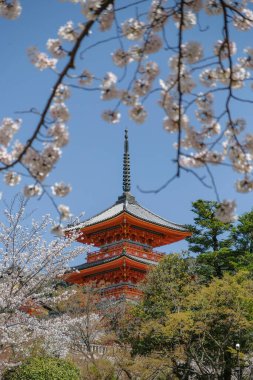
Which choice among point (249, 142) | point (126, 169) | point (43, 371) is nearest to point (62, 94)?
point (249, 142)

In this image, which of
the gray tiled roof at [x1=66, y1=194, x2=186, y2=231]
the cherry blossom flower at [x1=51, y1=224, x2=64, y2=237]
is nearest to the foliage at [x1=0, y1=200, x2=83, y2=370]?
the cherry blossom flower at [x1=51, y1=224, x2=64, y2=237]

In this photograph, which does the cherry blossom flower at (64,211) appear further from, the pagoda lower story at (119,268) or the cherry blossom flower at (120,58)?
the pagoda lower story at (119,268)

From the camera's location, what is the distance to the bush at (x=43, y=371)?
44.5 feet

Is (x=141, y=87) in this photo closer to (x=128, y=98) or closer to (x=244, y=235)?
(x=128, y=98)

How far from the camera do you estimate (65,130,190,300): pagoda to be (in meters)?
30.0

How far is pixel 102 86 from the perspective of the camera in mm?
3814

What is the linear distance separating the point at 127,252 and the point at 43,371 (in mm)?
17569

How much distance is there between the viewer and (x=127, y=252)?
31.0 m

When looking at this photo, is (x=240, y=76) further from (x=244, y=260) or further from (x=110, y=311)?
(x=244, y=260)

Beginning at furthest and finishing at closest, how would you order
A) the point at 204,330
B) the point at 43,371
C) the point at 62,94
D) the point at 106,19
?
the point at 204,330, the point at 43,371, the point at 62,94, the point at 106,19

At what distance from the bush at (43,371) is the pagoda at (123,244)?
14.2m

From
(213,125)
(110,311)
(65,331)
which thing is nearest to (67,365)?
(65,331)

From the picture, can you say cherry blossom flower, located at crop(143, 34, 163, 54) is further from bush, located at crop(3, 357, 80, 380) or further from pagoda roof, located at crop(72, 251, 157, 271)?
pagoda roof, located at crop(72, 251, 157, 271)

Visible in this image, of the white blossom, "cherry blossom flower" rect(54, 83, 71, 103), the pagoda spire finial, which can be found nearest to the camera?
the white blossom
